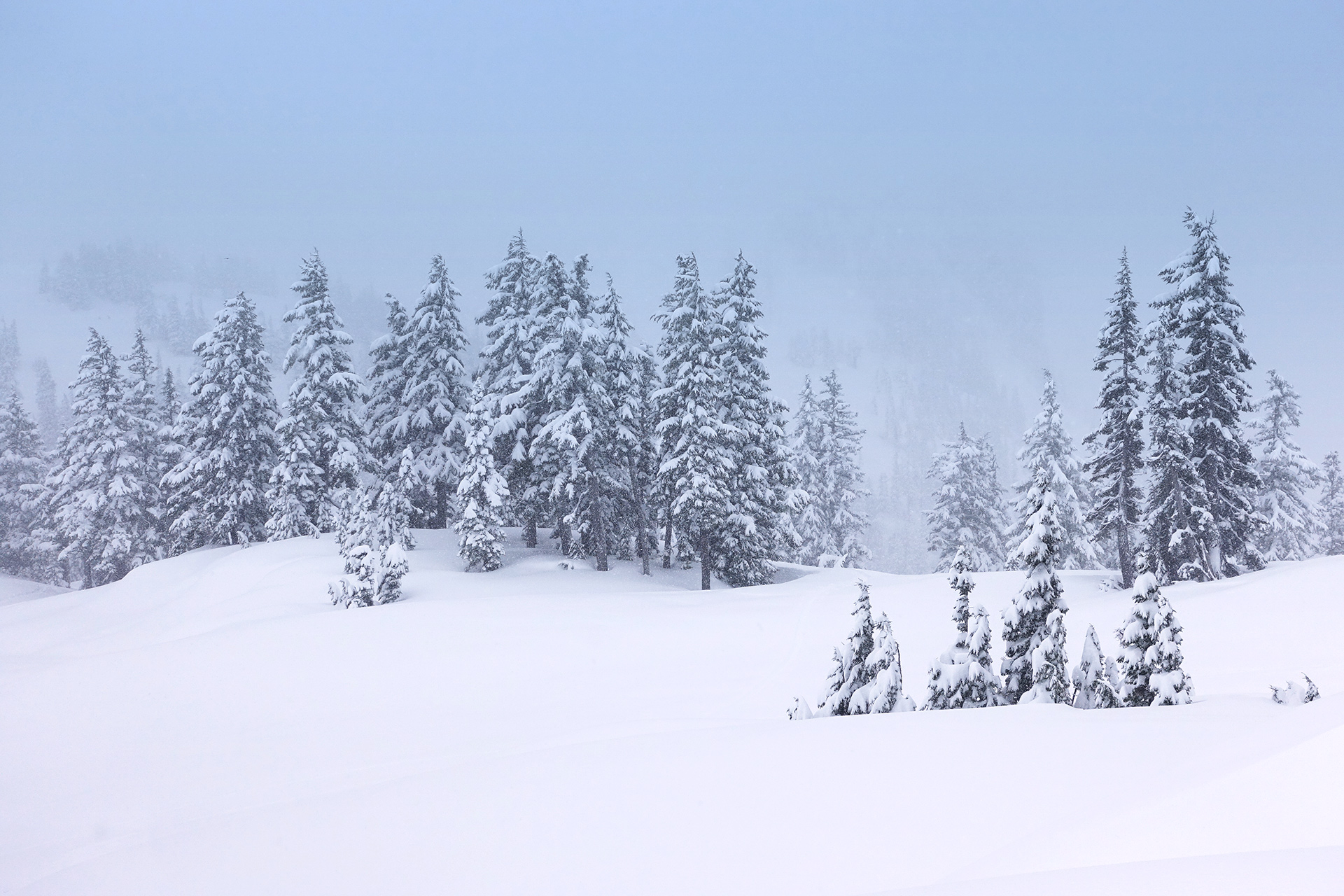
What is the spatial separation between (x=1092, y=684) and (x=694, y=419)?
20.4 meters

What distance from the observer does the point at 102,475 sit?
40844mm

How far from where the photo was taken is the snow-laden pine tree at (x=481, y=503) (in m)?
29.0

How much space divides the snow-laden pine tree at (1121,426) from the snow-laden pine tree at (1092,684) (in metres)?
19.6

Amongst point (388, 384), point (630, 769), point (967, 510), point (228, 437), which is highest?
point (388, 384)

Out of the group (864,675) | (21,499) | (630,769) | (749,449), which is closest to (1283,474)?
(749,449)

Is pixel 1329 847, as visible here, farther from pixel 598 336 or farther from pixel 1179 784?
pixel 598 336

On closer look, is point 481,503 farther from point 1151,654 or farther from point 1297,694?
point 1297,694

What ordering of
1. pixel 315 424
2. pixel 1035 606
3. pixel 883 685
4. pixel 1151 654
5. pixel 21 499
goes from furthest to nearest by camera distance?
pixel 21 499 → pixel 315 424 → pixel 1035 606 → pixel 1151 654 → pixel 883 685

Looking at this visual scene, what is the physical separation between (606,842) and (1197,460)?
28.7m

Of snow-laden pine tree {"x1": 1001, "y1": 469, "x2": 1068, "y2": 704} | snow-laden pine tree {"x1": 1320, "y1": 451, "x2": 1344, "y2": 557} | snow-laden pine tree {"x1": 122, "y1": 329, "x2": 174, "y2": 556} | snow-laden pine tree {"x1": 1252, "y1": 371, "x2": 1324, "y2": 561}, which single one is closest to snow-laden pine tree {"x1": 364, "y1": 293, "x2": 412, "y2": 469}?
snow-laden pine tree {"x1": 122, "y1": 329, "x2": 174, "y2": 556}

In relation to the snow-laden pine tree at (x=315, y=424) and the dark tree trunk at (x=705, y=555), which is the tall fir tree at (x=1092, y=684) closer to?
the dark tree trunk at (x=705, y=555)

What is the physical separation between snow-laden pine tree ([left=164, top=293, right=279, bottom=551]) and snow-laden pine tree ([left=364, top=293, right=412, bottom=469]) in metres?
5.99

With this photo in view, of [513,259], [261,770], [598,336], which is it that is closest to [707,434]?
[598,336]

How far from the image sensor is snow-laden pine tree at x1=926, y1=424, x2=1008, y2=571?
147 ft
